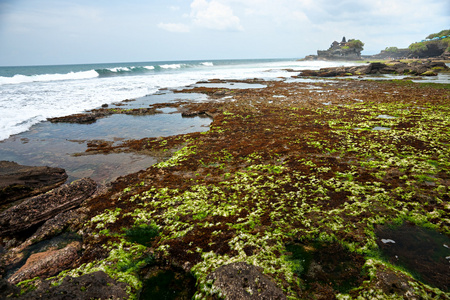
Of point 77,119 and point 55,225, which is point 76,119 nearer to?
point 77,119

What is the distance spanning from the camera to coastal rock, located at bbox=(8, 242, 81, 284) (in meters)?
6.64

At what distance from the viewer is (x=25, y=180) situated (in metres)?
11.6

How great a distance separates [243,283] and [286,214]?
13.3 feet

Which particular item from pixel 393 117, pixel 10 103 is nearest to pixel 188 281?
pixel 393 117

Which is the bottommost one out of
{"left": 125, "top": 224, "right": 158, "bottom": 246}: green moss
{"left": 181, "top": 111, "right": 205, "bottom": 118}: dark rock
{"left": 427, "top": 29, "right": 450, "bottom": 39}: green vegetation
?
{"left": 125, "top": 224, "right": 158, "bottom": 246}: green moss

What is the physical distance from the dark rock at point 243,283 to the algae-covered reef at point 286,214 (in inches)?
3.0

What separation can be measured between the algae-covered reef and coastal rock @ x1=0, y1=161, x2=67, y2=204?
3745 mm

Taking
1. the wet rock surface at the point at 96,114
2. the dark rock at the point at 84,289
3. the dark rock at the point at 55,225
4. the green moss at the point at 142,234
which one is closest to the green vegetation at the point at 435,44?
the wet rock surface at the point at 96,114

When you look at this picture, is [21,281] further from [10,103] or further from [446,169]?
[10,103]

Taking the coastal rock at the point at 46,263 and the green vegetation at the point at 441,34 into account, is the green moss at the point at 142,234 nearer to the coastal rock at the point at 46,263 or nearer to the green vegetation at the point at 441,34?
the coastal rock at the point at 46,263

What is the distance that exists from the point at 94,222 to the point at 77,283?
4.17 m

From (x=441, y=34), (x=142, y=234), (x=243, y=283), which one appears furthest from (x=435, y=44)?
(x=142, y=234)

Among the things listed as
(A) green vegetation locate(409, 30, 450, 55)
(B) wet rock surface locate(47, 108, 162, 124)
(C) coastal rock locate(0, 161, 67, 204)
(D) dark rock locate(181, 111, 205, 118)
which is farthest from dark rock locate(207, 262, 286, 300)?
(A) green vegetation locate(409, 30, 450, 55)

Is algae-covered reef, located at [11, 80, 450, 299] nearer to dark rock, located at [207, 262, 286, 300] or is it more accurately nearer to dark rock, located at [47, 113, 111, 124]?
dark rock, located at [207, 262, 286, 300]
